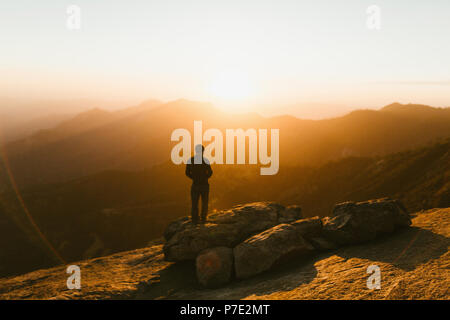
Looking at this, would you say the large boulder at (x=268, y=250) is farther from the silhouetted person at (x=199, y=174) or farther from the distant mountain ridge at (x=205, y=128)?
the distant mountain ridge at (x=205, y=128)

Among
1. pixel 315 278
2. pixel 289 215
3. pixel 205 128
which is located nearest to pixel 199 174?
pixel 289 215

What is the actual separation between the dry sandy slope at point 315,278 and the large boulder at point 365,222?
0.27 m

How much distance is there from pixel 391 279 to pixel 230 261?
4219mm

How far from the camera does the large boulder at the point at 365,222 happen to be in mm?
7836

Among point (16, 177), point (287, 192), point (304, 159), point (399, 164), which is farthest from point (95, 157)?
point (399, 164)

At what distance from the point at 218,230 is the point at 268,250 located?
6.91ft

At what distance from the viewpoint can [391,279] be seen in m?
5.53

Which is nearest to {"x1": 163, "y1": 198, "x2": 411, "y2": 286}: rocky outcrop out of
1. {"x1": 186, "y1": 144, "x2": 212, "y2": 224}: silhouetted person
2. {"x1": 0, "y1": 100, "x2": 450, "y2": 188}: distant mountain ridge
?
{"x1": 186, "y1": 144, "x2": 212, "y2": 224}: silhouetted person

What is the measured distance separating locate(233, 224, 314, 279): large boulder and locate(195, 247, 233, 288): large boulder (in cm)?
26

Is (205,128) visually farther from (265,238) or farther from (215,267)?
(215,267)

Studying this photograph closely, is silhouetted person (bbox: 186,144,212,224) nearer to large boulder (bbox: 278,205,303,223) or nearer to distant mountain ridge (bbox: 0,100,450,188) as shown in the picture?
large boulder (bbox: 278,205,303,223)

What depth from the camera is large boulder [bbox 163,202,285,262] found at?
8.92 metres

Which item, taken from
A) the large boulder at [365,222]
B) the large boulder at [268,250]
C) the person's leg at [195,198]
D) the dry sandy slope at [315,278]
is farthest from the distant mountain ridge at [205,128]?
the dry sandy slope at [315,278]

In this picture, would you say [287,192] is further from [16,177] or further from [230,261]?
[16,177]
